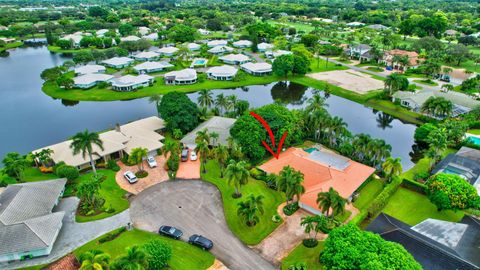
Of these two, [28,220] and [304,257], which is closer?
[304,257]

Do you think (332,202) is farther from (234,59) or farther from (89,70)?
(89,70)

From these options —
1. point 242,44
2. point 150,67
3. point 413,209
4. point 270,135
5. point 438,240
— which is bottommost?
point 413,209

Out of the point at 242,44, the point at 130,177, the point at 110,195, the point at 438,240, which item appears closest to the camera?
the point at 438,240

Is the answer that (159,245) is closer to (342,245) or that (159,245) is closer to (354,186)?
(342,245)

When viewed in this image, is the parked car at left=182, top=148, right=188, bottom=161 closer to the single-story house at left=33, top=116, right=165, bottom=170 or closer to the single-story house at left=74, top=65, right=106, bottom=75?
the single-story house at left=33, top=116, right=165, bottom=170

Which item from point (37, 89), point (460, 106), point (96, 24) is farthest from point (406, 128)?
point (96, 24)

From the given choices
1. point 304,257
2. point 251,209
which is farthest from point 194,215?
point 304,257
